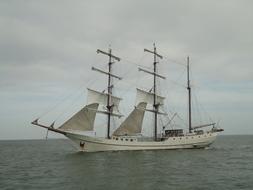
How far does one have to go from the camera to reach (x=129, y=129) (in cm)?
6056

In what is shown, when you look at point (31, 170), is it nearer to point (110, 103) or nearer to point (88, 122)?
point (88, 122)

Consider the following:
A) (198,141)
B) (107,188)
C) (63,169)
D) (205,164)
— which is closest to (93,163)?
(63,169)

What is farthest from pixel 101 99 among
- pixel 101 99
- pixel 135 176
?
pixel 135 176

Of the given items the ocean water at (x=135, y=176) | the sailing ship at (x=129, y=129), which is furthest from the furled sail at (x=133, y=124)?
the ocean water at (x=135, y=176)

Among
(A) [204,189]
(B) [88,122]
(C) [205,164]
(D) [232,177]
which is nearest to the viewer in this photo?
(A) [204,189]

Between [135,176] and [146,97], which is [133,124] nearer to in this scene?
[146,97]

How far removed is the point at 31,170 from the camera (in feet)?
129

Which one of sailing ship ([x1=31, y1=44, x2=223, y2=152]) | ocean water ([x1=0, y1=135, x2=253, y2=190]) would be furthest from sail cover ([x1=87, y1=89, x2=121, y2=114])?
ocean water ([x1=0, y1=135, x2=253, y2=190])

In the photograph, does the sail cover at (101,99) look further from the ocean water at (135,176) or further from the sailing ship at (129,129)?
the ocean water at (135,176)

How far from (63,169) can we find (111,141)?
1907cm

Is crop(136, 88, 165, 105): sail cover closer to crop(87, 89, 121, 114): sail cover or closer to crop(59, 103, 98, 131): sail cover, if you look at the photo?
crop(87, 89, 121, 114): sail cover

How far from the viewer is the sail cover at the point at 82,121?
5388 cm

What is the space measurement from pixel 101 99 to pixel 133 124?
659 cm

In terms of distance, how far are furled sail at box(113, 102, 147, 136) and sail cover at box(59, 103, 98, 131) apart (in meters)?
5.57
